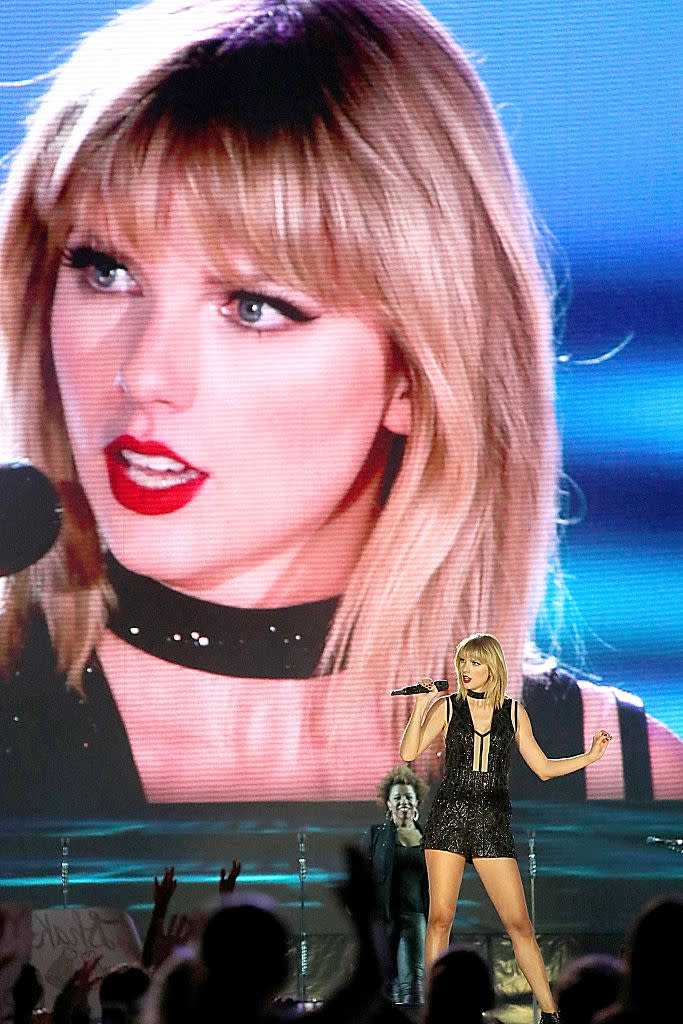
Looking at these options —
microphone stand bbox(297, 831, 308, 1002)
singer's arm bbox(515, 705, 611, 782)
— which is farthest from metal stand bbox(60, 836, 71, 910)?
singer's arm bbox(515, 705, 611, 782)

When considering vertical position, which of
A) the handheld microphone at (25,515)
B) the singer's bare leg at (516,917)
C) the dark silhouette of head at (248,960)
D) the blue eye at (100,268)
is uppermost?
the blue eye at (100,268)

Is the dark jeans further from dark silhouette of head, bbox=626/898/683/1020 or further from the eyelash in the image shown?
dark silhouette of head, bbox=626/898/683/1020

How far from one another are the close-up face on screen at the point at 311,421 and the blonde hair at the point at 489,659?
2182 millimetres

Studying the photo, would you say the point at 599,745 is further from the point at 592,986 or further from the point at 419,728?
the point at 592,986

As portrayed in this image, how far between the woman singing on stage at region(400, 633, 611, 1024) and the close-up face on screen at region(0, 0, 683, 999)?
7.05ft

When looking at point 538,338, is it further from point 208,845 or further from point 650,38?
point 208,845

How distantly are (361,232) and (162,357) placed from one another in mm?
1086

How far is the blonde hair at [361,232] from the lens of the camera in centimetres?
664

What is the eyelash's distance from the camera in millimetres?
6652

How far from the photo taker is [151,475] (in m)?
6.67

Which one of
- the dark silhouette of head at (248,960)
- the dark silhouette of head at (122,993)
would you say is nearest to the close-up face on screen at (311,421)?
the dark silhouette of head at (122,993)

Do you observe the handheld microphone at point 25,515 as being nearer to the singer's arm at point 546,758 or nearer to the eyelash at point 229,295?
the eyelash at point 229,295

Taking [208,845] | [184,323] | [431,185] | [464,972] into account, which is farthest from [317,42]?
[464,972]

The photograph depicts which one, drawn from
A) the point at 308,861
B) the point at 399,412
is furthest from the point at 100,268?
the point at 308,861
